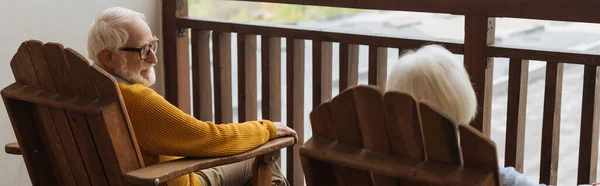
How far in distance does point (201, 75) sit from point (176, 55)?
0.16 meters

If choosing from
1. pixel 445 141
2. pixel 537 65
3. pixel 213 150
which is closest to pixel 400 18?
pixel 537 65

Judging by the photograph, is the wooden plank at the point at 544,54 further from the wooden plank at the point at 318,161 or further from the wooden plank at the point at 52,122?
the wooden plank at the point at 52,122

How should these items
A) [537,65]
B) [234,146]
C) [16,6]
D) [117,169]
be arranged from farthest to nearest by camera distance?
[537,65]
[16,6]
[234,146]
[117,169]

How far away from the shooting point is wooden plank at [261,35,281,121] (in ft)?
11.7

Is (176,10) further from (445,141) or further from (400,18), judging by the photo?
(400,18)

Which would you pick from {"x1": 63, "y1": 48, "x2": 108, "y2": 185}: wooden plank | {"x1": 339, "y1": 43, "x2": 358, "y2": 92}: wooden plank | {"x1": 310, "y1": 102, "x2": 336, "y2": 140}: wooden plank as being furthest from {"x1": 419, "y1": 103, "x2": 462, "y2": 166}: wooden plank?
{"x1": 339, "y1": 43, "x2": 358, "y2": 92}: wooden plank

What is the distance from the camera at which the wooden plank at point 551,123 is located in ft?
9.43

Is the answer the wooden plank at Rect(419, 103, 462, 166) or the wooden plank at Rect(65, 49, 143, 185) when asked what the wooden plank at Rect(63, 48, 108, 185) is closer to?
the wooden plank at Rect(65, 49, 143, 185)

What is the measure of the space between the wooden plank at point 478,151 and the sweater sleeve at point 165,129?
1.04 metres


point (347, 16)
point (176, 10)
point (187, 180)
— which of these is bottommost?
point (347, 16)

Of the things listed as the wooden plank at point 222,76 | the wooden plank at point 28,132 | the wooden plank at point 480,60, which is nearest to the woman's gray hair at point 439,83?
the wooden plank at point 480,60

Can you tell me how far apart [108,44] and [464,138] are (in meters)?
1.36

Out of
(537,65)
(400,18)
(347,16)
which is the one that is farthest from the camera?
(347,16)

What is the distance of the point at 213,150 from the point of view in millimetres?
2510
